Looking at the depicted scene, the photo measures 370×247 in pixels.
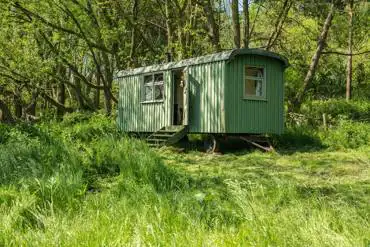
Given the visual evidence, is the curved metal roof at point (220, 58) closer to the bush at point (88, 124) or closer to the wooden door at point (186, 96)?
the wooden door at point (186, 96)

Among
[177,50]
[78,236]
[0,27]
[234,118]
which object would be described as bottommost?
[78,236]

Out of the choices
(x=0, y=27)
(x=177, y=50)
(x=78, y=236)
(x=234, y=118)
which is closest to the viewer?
(x=78, y=236)

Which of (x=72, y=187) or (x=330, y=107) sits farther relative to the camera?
(x=330, y=107)

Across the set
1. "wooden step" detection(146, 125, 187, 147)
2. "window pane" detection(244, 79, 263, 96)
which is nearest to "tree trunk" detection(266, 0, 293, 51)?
"window pane" detection(244, 79, 263, 96)

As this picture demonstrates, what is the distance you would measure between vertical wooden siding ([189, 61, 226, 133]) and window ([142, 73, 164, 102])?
4.99 feet

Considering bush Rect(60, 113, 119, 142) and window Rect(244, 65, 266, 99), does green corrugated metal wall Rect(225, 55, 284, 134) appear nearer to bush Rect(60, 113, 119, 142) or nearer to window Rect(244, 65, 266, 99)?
window Rect(244, 65, 266, 99)

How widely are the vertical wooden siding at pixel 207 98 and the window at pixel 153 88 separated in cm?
152

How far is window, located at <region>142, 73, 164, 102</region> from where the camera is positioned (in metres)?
14.8

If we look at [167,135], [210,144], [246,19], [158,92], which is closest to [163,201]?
[210,144]

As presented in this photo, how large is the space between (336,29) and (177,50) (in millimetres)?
13111

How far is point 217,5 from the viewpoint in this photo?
63.4ft

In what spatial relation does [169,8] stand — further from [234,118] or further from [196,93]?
[234,118]

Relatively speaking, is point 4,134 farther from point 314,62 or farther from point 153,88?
point 314,62

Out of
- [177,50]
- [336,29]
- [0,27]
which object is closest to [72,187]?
[177,50]
